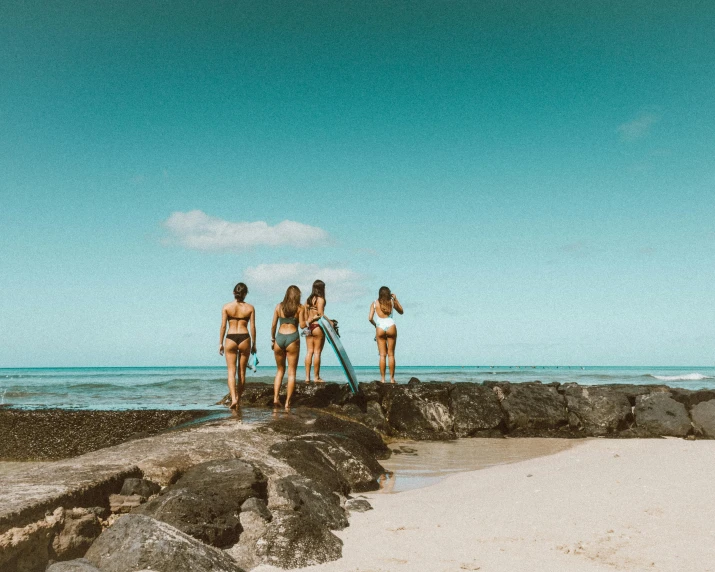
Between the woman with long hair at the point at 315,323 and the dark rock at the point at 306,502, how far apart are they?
→ 5.14m

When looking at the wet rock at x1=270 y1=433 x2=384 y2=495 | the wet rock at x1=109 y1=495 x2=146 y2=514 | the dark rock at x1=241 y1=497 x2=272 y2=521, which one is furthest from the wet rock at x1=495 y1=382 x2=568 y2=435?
the wet rock at x1=109 y1=495 x2=146 y2=514

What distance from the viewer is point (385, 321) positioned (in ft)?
34.4

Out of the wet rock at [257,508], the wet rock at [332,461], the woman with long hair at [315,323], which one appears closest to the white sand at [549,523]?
the wet rock at [332,461]

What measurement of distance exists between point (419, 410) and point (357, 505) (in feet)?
15.9

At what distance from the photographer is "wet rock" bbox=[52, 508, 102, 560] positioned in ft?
9.70

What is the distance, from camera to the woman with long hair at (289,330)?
8.64 m

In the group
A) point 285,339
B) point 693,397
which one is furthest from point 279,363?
point 693,397

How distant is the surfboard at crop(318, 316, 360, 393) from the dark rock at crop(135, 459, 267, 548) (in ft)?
16.8

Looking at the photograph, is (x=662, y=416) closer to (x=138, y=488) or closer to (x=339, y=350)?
(x=339, y=350)

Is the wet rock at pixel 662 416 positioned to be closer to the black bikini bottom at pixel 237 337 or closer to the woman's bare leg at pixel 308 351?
the woman's bare leg at pixel 308 351

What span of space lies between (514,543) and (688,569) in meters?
1.02

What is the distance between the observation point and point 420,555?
11.0ft

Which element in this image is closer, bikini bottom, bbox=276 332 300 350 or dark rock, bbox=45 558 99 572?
dark rock, bbox=45 558 99 572

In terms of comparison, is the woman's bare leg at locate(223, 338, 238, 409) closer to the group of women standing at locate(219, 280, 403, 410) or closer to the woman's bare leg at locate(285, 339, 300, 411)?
the group of women standing at locate(219, 280, 403, 410)
